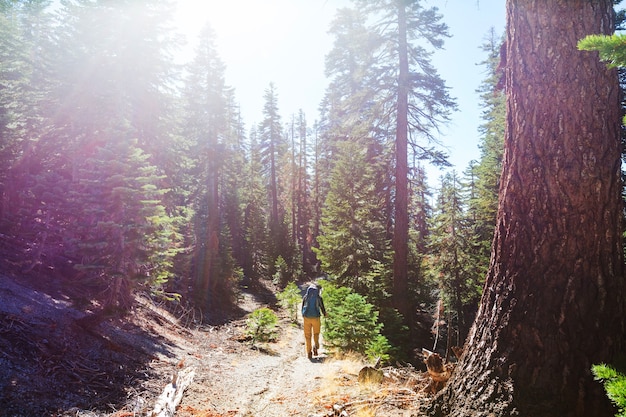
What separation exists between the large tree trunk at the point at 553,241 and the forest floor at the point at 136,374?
1.42m

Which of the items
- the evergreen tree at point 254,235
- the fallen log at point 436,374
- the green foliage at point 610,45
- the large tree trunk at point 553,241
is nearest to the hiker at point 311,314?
the fallen log at point 436,374

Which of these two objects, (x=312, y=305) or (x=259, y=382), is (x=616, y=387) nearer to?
(x=259, y=382)

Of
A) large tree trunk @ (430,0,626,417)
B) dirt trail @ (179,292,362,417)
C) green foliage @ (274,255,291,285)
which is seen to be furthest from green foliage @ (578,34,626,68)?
green foliage @ (274,255,291,285)

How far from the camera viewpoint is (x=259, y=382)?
7137 mm

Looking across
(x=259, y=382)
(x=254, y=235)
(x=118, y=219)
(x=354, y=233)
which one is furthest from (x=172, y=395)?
(x=254, y=235)

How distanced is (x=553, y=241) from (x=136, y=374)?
7.15 m

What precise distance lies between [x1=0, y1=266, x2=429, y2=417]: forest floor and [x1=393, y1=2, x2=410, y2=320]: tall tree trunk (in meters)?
4.50

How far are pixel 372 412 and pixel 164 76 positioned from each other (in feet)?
56.0

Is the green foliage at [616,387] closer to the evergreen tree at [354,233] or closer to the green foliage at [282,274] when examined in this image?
the evergreen tree at [354,233]

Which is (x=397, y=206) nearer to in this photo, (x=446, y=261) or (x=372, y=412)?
(x=446, y=261)

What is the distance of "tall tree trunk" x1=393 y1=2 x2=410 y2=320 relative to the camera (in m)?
13.0

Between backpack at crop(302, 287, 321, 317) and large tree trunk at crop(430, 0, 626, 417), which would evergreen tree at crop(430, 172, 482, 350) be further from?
large tree trunk at crop(430, 0, 626, 417)

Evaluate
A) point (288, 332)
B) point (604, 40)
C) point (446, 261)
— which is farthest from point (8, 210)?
point (446, 261)

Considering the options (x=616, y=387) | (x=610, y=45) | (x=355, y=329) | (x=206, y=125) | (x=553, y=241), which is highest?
(x=206, y=125)
